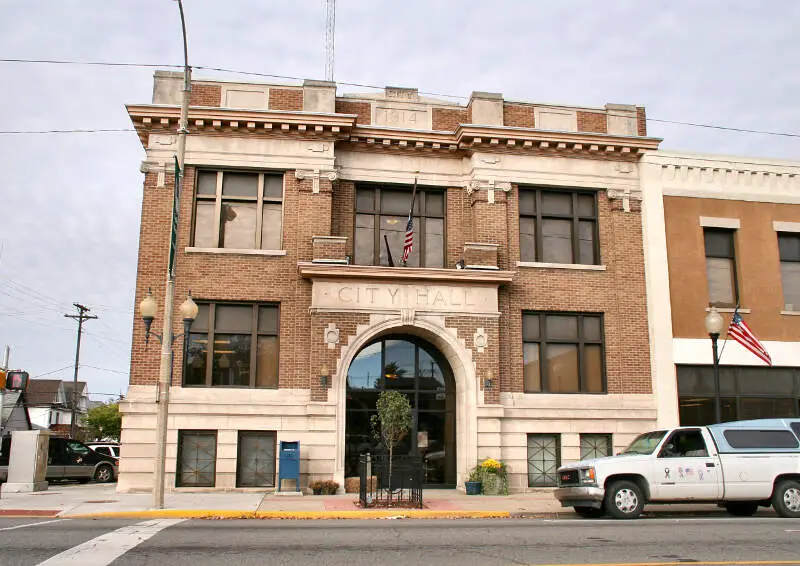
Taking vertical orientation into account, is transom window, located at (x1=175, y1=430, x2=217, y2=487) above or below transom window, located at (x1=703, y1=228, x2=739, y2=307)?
below

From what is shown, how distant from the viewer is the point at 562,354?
874 inches

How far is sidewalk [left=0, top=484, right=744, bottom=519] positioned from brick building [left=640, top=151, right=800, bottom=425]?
204 inches

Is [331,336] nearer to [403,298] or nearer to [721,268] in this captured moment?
[403,298]

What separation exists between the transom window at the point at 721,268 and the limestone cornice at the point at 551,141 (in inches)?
131

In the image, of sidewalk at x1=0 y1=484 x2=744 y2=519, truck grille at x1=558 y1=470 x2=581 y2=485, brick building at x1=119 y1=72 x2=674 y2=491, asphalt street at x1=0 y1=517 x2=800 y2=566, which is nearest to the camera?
asphalt street at x1=0 y1=517 x2=800 y2=566

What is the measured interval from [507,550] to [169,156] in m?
15.3

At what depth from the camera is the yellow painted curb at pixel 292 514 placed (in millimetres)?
14805

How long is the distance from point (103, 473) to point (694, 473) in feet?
73.9

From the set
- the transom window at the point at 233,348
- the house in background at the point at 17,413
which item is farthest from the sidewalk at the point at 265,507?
the house in background at the point at 17,413

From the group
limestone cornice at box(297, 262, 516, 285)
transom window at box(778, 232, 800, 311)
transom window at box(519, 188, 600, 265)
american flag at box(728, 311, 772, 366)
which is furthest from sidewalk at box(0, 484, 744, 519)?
transom window at box(778, 232, 800, 311)

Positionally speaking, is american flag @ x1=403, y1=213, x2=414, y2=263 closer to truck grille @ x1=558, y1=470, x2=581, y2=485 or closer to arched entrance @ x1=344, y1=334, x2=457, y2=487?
arched entrance @ x1=344, y1=334, x2=457, y2=487

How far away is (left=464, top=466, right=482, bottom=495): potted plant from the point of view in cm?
1978

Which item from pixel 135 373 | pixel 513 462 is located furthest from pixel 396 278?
pixel 135 373

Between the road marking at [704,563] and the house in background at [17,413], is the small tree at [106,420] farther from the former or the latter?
the road marking at [704,563]
